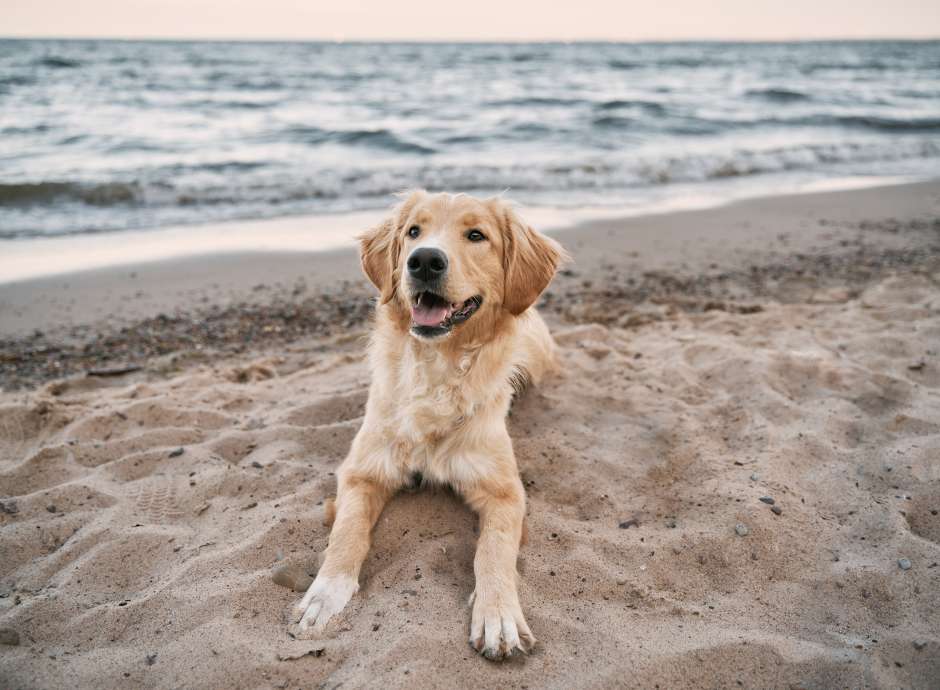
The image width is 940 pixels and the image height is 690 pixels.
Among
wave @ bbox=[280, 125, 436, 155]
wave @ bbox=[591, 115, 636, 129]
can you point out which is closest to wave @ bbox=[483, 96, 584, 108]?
wave @ bbox=[591, 115, 636, 129]

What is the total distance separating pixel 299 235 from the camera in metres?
8.11

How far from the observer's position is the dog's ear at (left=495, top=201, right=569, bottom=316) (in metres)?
3.51

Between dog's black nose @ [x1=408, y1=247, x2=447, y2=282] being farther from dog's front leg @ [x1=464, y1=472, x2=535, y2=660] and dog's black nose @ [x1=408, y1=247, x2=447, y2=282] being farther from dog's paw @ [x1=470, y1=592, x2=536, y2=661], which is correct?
dog's paw @ [x1=470, y1=592, x2=536, y2=661]

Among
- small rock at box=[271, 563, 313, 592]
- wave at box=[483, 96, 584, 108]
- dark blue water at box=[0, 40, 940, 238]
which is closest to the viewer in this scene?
small rock at box=[271, 563, 313, 592]

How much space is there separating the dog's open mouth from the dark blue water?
6744 millimetres

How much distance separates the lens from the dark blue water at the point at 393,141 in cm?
993

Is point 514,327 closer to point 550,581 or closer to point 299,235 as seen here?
point 550,581

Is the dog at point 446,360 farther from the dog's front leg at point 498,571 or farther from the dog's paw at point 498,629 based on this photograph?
the dog's paw at point 498,629

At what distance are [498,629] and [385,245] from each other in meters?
2.19

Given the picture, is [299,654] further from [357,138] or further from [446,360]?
[357,138]

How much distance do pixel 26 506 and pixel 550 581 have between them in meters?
2.62

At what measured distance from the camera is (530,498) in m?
3.43

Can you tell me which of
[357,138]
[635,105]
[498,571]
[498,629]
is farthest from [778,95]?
[498,629]

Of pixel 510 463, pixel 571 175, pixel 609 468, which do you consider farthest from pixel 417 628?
pixel 571 175
